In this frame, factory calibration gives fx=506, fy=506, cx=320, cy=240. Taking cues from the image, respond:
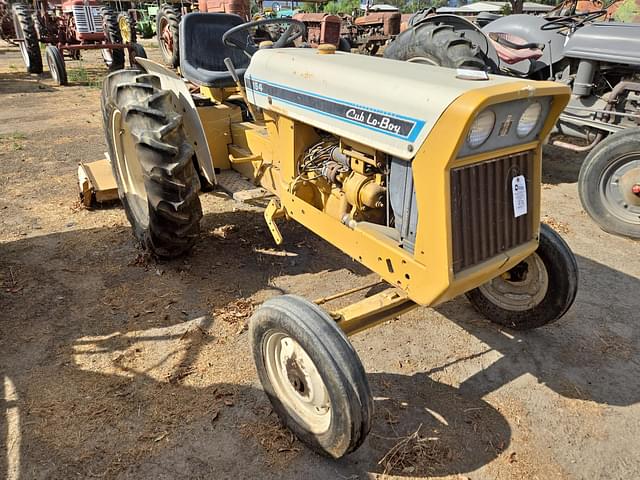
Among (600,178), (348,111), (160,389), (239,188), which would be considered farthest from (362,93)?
(600,178)

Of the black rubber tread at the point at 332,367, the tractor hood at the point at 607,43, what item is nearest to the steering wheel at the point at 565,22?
the tractor hood at the point at 607,43

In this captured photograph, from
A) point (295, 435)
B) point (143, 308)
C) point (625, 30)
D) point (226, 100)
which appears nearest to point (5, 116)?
point (226, 100)

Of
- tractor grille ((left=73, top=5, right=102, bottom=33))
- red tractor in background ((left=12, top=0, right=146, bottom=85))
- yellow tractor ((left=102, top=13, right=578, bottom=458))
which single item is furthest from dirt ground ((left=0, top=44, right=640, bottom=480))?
tractor grille ((left=73, top=5, right=102, bottom=33))

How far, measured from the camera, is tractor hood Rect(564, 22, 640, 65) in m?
4.63

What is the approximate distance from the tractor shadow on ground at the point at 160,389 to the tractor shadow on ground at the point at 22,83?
773cm

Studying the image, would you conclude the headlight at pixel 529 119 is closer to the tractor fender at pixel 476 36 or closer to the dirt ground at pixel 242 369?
the dirt ground at pixel 242 369

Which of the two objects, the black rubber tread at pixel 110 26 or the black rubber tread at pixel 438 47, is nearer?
the black rubber tread at pixel 438 47

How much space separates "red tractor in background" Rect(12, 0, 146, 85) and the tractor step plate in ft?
25.6

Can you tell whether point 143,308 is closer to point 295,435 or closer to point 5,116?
point 295,435

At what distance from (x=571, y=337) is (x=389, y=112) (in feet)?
6.21

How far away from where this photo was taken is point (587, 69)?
5020 mm

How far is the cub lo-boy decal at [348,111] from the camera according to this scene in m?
2.00

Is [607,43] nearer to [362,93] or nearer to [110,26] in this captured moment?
[362,93]

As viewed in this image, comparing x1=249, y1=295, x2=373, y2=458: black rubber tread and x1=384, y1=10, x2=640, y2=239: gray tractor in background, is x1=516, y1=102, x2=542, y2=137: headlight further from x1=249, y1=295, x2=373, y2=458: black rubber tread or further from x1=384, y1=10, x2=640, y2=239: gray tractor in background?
x1=384, y1=10, x2=640, y2=239: gray tractor in background
